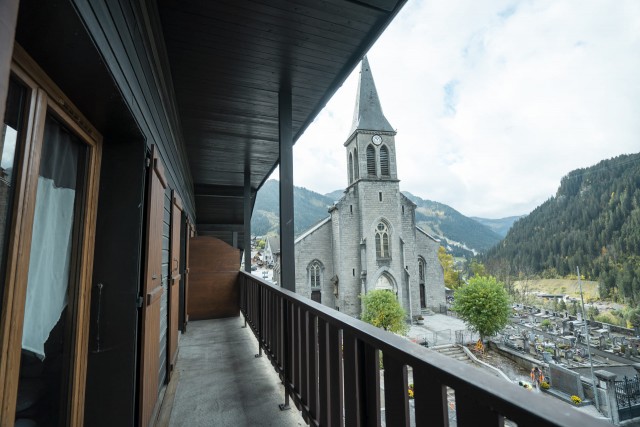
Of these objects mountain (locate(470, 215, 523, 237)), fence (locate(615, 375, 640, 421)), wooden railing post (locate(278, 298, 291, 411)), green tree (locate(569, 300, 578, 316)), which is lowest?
green tree (locate(569, 300, 578, 316))

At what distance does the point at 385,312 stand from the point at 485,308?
6.38 metres

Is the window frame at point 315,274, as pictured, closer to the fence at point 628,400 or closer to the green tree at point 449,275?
the fence at point 628,400

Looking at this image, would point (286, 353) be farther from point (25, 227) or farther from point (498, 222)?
point (498, 222)

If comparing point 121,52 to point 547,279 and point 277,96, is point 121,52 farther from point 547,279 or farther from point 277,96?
point 547,279

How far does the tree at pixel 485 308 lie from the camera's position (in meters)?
17.5

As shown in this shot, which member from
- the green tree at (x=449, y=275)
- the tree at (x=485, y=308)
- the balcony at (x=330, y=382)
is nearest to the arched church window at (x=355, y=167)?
the tree at (x=485, y=308)

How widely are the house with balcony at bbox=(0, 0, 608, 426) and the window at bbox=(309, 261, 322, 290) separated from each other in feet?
55.2

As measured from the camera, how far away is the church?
62.7 ft

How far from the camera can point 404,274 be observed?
64.2ft

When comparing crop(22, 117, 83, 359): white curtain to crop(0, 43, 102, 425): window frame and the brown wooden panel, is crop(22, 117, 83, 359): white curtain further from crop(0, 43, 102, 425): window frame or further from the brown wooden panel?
the brown wooden panel

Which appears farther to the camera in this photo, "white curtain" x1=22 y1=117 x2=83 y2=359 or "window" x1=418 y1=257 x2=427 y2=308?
"window" x1=418 y1=257 x2=427 y2=308

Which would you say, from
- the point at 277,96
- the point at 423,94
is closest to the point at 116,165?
the point at 277,96

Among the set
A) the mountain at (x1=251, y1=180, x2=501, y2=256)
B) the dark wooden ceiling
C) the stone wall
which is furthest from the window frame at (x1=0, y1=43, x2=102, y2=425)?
the mountain at (x1=251, y1=180, x2=501, y2=256)

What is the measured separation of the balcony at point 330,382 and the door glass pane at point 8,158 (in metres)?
1.14
